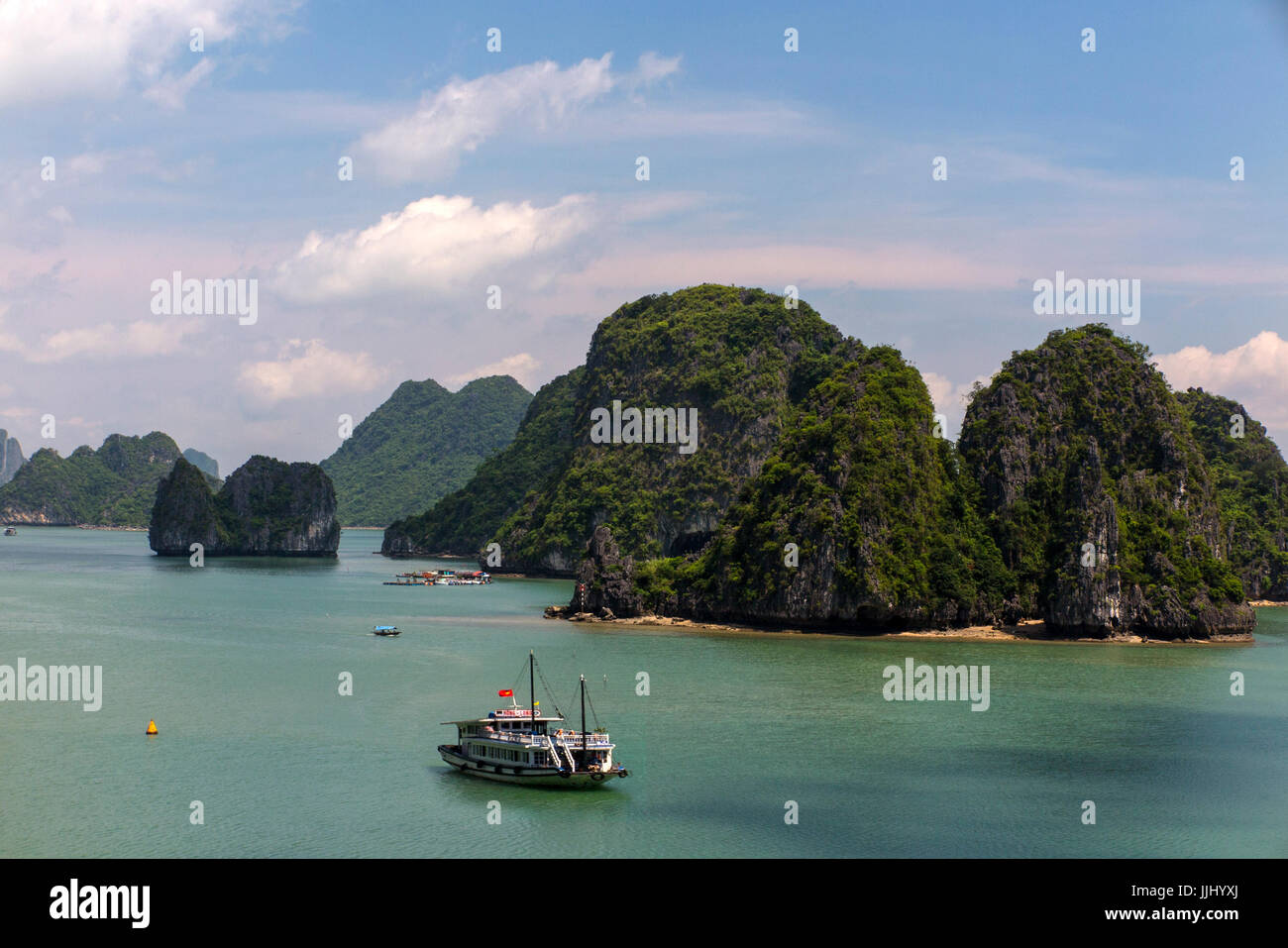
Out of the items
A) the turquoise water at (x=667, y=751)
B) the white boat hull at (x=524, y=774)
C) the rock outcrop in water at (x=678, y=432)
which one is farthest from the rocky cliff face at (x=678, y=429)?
the white boat hull at (x=524, y=774)

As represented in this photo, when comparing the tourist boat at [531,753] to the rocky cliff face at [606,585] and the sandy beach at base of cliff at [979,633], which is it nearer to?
the sandy beach at base of cliff at [979,633]

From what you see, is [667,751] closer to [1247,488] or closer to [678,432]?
[1247,488]

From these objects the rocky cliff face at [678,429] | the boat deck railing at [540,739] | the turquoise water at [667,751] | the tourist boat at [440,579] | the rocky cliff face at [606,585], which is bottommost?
the turquoise water at [667,751]

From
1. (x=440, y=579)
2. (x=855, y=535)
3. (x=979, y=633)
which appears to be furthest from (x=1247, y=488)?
(x=440, y=579)

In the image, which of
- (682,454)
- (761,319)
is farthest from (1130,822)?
(761,319)

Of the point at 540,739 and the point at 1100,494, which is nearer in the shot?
the point at 540,739
